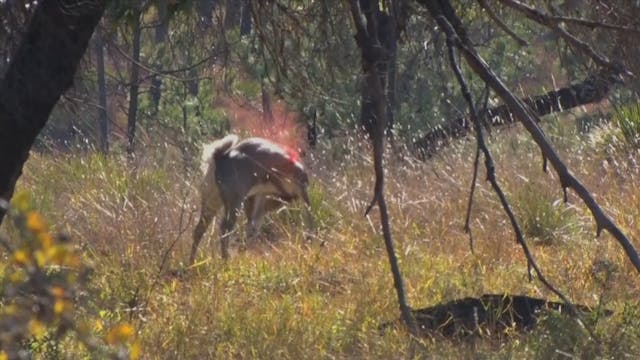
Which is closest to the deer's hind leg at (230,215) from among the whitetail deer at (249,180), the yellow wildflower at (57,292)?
the whitetail deer at (249,180)

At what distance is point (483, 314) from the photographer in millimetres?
6715

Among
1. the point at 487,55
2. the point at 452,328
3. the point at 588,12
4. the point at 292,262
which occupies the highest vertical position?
the point at 487,55

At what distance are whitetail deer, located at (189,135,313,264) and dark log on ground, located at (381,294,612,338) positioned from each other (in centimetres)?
393

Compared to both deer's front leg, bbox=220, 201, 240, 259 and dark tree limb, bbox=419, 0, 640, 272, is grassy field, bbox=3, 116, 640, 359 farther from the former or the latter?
dark tree limb, bbox=419, 0, 640, 272

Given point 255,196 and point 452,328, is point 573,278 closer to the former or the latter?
point 452,328

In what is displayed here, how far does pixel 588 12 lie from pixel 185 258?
3.58 metres

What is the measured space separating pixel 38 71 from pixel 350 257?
10.9 ft

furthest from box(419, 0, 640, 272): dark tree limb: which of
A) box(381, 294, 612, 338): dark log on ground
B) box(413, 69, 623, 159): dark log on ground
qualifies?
box(413, 69, 623, 159): dark log on ground

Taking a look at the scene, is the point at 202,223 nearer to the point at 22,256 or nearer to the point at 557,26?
the point at 557,26

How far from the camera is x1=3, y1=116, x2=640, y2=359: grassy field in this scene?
632cm

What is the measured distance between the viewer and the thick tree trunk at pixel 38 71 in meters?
6.07

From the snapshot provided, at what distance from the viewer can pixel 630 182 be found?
33.8ft

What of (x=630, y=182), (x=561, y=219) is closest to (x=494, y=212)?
(x=561, y=219)

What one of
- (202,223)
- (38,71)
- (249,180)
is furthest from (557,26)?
(249,180)
